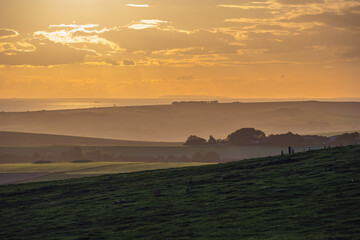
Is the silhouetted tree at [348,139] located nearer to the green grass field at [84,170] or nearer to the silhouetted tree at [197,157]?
the silhouetted tree at [197,157]

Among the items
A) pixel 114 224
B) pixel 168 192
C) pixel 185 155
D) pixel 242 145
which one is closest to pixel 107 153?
pixel 185 155

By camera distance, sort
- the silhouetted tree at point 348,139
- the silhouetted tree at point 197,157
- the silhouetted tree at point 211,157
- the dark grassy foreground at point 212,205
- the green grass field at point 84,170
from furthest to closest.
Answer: the silhouetted tree at point 197,157 < the silhouetted tree at point 211,157 < the silhouetted tree at point 348,139 < the green grass field at point 84,170 < the dark grassy foreground at point 212,205

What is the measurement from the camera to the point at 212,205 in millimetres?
45938

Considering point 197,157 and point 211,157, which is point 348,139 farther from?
point 197,157

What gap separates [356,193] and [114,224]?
18.1m

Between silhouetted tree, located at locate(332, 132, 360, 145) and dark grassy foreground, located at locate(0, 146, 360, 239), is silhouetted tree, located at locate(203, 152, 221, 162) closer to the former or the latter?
silhouetted tree, located at locate(332, 132, 360, 145)

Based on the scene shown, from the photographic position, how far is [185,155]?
7170 inches

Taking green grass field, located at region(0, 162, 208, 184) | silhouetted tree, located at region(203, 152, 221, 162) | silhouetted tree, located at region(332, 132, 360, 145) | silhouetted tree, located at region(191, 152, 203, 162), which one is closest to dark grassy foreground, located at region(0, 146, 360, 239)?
green grass field, located at region(0, 162, 208, 184)

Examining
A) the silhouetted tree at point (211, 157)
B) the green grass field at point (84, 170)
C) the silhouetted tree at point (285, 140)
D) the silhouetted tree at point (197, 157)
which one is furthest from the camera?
the silhouetted tree at point (285, 140)

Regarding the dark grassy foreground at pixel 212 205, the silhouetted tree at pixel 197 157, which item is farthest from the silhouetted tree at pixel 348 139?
the dark grassy foreground at pixel 212 205

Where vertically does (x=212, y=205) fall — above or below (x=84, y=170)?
below

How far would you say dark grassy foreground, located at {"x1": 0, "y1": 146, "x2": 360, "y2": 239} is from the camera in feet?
117

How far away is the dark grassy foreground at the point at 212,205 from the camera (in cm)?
3558

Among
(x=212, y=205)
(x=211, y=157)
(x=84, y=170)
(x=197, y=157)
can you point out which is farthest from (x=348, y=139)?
(x=212, y=205)
